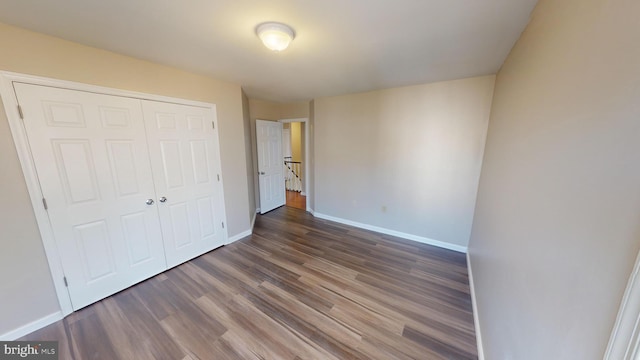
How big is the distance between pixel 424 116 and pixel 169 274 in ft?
12.8

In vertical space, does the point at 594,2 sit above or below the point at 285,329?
above

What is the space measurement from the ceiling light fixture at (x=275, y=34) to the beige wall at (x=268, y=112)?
2683mm

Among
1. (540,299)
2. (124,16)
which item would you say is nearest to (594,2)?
(540,299)

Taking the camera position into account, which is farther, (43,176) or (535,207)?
(43,176)

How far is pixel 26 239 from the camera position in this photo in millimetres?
1682

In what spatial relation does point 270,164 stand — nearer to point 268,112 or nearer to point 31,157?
point 268,112

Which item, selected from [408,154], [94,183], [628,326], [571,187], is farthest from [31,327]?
[408,154]

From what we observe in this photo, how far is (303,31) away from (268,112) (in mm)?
3051

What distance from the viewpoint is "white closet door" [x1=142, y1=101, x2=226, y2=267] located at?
2377mm

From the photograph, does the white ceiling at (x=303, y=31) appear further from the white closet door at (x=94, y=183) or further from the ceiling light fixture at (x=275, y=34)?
the white closet door at (x=94, y=183)

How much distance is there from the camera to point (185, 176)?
8.64ft

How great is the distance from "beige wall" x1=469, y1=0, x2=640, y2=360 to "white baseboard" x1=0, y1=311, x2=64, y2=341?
339 cm

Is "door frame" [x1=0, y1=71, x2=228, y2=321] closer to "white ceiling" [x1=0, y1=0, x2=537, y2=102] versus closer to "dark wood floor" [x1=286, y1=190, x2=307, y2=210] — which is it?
"white ceiling" [x1=0, y1=0, x2=537, y2=102]

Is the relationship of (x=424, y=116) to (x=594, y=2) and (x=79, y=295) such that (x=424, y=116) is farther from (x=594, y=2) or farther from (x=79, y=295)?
(x=79, y=295)
